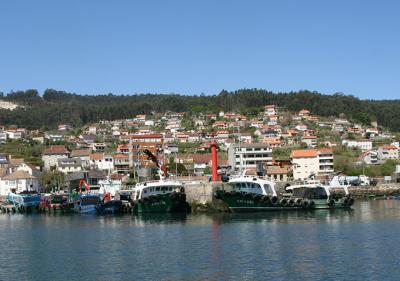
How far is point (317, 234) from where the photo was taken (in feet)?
137

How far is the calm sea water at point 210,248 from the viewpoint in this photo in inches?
1202

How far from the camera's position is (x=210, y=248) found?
121ft

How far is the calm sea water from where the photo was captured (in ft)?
100

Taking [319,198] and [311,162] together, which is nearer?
[319,198]

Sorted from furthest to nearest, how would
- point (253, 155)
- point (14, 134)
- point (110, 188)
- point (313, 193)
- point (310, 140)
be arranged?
point (14, 134) < point (310, 140) < point (253, 155) < point (110, 188) < point (313, 193)

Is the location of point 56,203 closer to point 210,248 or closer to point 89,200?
point 89,200

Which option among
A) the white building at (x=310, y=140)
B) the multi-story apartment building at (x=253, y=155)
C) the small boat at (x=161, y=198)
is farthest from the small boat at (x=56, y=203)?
the white building at (x=310, y=140)

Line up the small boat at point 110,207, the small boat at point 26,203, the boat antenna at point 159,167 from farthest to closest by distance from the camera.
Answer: the small boat at point 26,203 → the small boat at point 110,207 → the boat antenna at point 159,167

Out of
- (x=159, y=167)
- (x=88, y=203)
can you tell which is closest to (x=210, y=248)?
(x=159, y=167)

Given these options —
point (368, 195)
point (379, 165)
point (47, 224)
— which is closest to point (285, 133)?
point (379, 165)

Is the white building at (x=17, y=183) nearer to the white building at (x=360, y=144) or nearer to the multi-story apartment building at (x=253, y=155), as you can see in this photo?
the multi-story apartment building at (x=253, y=155)

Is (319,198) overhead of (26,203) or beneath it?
beneath

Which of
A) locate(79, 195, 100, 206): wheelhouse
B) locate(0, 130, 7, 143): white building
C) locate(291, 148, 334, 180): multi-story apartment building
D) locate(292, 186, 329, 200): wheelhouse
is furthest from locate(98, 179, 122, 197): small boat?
locate(0, 130, 7, 143): white building

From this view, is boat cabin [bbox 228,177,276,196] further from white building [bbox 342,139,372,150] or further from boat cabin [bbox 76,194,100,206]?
white building [bbox 342,139,372,150]
